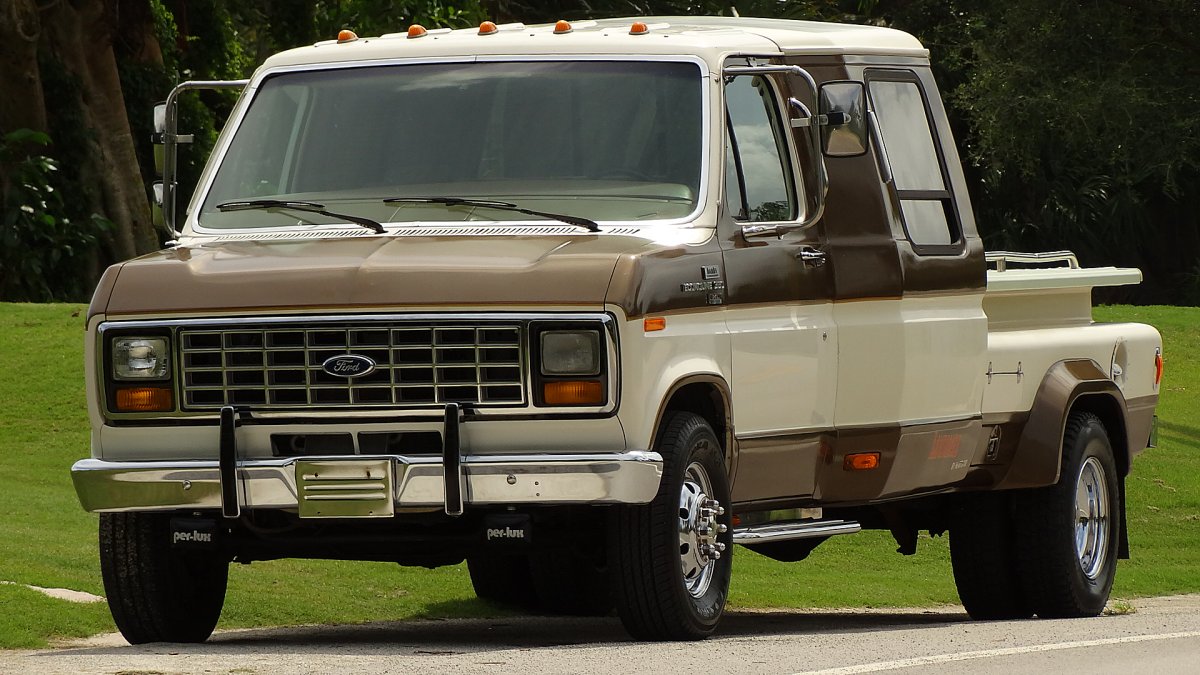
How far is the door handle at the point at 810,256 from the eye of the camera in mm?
9008

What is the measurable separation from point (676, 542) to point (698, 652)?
0.44 metres

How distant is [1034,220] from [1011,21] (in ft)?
42.4

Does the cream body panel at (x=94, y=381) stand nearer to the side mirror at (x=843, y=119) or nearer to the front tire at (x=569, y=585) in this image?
the side mirror at (x=843, y=119)

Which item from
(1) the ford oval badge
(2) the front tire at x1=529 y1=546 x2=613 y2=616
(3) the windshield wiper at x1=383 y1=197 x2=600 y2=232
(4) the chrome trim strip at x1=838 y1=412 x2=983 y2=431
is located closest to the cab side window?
(3) the windshield wiper at x1=383 y1=197 x2=600 y2=232

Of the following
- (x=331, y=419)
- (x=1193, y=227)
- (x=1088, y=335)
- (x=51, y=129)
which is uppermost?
(x=331, y=419)

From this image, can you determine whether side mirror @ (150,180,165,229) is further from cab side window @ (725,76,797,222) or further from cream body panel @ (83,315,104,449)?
cab side window @ (725,76,797,222)

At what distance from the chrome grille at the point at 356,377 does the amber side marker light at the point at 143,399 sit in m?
0.07

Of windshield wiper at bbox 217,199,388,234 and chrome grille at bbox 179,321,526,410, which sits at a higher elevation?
windshield wiper at bbox 217,199,388,234

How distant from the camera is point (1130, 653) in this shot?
7.96m

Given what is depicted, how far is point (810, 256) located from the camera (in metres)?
9.04

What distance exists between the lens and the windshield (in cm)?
870

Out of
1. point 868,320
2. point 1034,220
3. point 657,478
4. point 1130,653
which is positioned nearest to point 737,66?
point 868,320

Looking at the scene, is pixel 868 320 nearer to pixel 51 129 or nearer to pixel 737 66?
pixel 737 66

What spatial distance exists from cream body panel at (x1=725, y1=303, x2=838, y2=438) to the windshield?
22.2 inches
